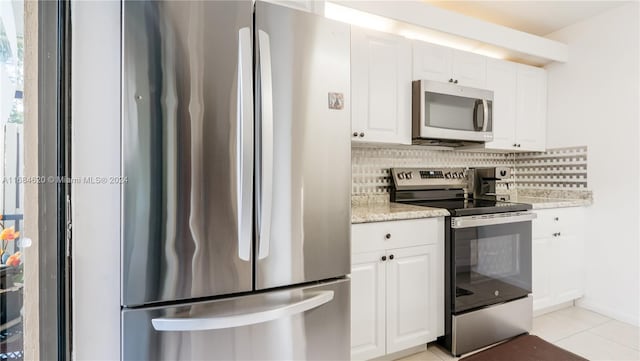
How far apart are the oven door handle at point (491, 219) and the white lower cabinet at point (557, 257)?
0.27 m

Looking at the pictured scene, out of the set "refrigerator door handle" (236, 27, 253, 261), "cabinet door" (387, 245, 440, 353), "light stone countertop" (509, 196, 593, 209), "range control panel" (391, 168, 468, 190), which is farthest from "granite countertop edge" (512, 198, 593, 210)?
Answer: "refrigerator door handle" (236, 27, 253, 261)

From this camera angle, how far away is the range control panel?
2.42 metres

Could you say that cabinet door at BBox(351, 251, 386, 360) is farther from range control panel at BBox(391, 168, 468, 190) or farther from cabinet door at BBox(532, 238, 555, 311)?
cabinet door at BBox(532, 238, 555, 311)

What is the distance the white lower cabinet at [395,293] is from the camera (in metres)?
1.68

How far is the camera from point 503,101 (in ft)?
8.53

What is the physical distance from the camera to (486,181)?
262cm

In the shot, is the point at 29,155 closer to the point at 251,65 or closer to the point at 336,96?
the point at 251,65

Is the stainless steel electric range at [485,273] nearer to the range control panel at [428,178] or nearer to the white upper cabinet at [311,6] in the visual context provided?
the range control panel at [428,178]

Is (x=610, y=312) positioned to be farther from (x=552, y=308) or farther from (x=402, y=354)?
(x=402, y=354)

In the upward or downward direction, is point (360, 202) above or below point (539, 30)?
below

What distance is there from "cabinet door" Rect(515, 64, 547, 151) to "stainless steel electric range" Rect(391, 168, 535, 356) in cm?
88

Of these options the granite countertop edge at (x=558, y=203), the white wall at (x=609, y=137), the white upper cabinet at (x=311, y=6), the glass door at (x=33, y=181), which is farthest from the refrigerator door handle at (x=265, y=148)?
the white wall at (x=609, y=137)

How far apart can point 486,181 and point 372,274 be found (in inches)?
60.0

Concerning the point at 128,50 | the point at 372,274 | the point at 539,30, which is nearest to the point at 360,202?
the point at 372,274
